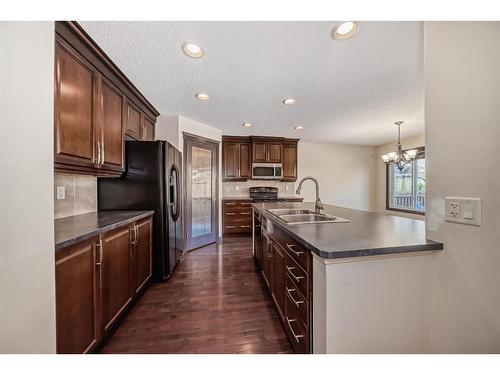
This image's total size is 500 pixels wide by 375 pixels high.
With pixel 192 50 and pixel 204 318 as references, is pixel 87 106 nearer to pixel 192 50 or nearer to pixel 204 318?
pixel 192 50

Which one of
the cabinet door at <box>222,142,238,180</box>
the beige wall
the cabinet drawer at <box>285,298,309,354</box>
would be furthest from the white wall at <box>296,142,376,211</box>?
the cabinet drawer at <box>285,298,309,354</box>

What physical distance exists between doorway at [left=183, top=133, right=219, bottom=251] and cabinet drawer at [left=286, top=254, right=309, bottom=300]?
240 centimetres

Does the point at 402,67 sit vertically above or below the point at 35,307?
above

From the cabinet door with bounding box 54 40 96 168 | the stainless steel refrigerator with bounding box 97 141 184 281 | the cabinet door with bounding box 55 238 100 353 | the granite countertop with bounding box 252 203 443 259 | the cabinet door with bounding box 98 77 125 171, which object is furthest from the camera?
the stainless steel refrigerator with bounding box 97 141 184 281

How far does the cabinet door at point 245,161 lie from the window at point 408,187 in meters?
3.87

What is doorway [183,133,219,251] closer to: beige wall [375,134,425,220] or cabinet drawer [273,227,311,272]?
cabinet drawer [273,227,311,272]

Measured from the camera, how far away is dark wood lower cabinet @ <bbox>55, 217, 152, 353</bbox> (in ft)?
3.39

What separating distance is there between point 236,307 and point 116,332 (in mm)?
951

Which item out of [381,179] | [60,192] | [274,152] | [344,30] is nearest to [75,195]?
[60,192]

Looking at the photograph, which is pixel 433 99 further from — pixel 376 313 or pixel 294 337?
pixel 294 337

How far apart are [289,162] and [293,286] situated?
407 centimetres

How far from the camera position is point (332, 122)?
3.74m

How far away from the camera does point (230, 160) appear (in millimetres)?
4711
